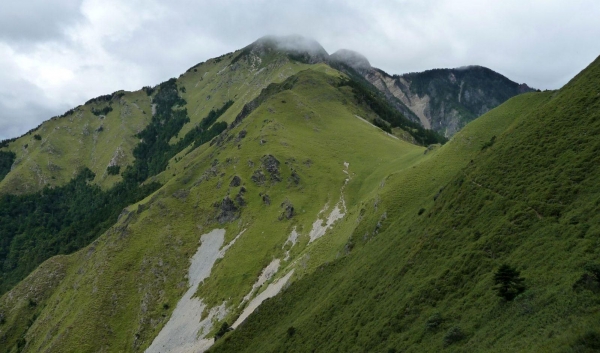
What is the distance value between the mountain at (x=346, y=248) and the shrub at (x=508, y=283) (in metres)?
0.61

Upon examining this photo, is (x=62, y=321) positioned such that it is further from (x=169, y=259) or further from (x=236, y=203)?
(x=236, y=203)

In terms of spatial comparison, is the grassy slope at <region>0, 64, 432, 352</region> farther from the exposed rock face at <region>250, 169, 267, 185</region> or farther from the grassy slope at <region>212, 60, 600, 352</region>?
the grassy slope at <region>212, 60, 600, 352</region>

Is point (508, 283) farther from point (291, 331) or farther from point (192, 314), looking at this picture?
point (192, 314)

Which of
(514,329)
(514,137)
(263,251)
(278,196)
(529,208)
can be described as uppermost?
(278,196)

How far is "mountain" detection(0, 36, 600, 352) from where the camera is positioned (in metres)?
31.5

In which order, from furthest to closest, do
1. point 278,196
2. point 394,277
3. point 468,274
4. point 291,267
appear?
point 278,196 → point 291,267 → point 394,277 → point 468,274

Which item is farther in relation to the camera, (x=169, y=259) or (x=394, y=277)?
(x=169, y=259)

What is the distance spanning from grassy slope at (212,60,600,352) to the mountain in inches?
7.6

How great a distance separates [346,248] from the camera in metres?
74.0

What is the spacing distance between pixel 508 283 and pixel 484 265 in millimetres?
5844

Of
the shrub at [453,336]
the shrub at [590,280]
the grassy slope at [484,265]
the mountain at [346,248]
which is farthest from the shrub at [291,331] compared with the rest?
the shrub at [590,280]

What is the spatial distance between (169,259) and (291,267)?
183 feet

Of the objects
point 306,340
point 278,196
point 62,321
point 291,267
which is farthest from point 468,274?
point 62,321

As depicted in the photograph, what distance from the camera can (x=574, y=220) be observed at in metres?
32.1
